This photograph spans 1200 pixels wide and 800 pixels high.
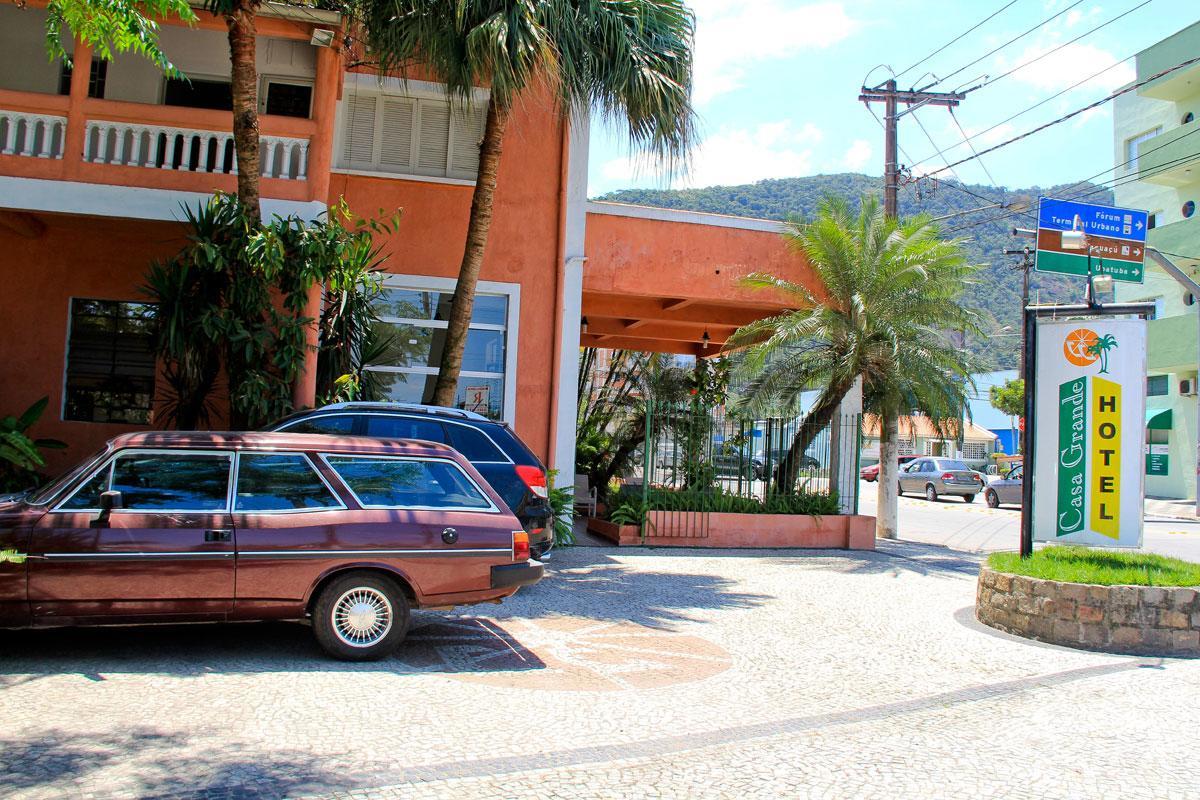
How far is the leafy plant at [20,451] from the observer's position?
33.8 feet

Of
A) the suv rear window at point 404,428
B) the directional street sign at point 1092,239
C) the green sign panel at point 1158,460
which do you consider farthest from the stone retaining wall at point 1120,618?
the green sign panel at point 1158,460

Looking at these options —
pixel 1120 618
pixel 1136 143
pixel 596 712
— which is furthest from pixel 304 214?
pixel 1136 143

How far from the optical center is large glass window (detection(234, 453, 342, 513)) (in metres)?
6.35

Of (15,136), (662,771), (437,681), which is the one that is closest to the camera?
(662,771)

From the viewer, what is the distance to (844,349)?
14.4 metres

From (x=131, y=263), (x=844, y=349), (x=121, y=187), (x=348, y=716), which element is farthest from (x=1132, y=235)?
(x=131, y=263)

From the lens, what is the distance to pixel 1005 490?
95.2 ft

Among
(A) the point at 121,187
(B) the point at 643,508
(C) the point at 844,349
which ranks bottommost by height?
(B) the point at 643,508

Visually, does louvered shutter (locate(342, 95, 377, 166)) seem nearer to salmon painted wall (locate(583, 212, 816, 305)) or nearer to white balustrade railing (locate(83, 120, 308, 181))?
white balustrade railing (locate(83, 120, 308, 181))

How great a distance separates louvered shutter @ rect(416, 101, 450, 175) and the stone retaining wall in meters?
9.70

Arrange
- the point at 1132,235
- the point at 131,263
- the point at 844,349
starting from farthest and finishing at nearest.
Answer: the point at 844,349
the point at 131,263
the point at 1132,235

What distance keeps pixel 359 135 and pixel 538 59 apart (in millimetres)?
4551

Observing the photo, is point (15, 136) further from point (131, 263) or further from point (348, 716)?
point (348, 716)

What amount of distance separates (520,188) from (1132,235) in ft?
25.5
